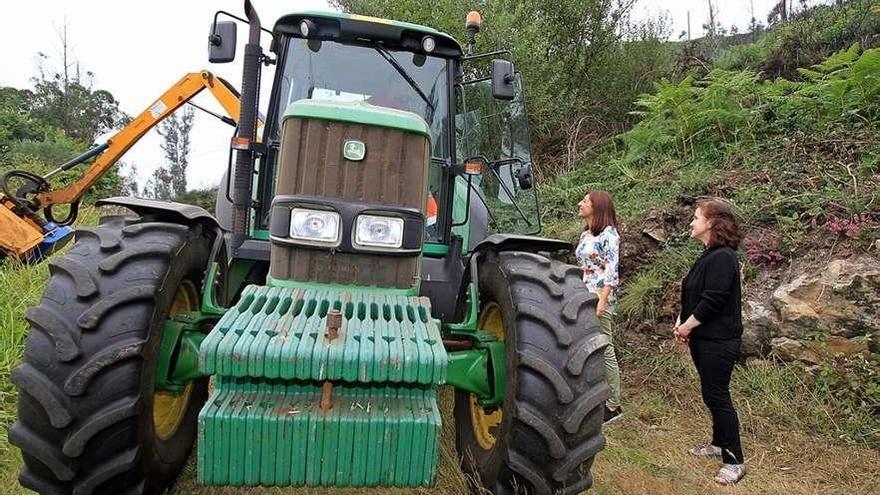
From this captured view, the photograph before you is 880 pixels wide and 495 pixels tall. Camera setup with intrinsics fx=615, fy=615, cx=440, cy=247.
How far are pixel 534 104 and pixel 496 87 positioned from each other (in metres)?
7.79

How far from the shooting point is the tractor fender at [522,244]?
9.53 feet

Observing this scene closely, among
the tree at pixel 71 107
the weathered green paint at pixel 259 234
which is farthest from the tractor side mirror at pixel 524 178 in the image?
the tree at pixel 71 107

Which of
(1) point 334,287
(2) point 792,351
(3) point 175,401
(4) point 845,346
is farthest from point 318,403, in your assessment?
(4) point 845,346

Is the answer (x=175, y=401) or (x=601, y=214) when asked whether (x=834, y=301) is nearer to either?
(x=601, y=214)

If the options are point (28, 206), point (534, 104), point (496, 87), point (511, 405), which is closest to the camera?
point (511, 405)

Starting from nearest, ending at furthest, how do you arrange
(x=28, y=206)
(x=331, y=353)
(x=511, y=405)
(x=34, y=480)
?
(x=331, y=353) < (x=34, y=480) < (x=511, y=405) < (x=28, y=206)

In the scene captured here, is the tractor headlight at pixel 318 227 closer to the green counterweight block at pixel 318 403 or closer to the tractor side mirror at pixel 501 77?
the green counterweight block at pixel 318 403

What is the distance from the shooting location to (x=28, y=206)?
6395 mm

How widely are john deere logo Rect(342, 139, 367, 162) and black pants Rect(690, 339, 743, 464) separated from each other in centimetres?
233

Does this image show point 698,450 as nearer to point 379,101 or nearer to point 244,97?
point 379,101

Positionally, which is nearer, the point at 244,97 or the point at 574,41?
the point at 244,97

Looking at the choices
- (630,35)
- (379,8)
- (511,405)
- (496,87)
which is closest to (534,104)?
(630,35)

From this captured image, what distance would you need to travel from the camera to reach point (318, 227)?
2715mm

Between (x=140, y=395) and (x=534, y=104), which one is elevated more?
(x=534, y=104)
